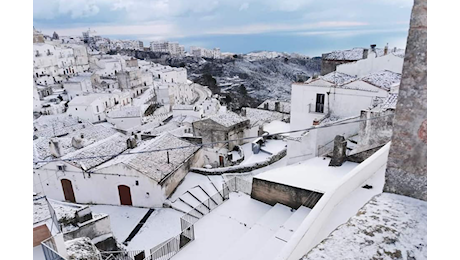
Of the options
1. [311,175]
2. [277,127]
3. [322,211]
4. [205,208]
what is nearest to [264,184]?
[311,175]

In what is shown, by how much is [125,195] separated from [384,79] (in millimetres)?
15537

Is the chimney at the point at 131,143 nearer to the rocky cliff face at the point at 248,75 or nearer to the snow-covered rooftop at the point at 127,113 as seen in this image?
the snow-covered rooftop at the point at 127,113

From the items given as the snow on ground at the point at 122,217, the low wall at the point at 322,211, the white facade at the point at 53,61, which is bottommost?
the snow on ground at the point at 122,217

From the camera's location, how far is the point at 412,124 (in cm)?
417

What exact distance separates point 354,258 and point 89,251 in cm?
743

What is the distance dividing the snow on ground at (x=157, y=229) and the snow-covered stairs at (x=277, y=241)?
5.44 meters

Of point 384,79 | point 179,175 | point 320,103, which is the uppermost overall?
point 384,79

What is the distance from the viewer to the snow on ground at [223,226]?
9.27 meters

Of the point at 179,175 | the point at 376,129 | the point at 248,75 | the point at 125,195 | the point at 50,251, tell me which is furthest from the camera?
the point at 248,75

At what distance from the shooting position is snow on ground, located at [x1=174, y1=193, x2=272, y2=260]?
9266mm

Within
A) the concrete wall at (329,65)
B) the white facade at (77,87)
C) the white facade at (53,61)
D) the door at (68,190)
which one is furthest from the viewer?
the white facade at (53,61)

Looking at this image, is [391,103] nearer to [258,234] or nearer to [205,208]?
[258,234]

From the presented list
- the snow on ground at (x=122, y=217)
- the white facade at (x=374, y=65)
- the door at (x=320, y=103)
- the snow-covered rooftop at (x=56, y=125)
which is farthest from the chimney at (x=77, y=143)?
the white facade at (x=374, y=65)

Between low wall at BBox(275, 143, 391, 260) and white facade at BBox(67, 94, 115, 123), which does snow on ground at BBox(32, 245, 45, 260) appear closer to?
low wall at BBox(275, 143, 391, 260)
